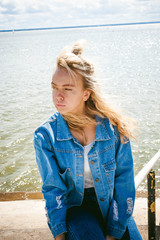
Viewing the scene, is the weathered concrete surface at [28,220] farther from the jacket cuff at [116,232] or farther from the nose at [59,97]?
the nose at [59,97]

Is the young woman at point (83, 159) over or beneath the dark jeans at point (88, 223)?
over

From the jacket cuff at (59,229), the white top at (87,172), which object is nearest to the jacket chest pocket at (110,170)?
the white top at (87,172)

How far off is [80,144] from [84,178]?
0.28 metres

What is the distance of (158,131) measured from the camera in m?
9.48

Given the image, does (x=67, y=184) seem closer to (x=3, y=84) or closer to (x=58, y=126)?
(x=58, y=126)

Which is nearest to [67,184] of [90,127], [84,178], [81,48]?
[84,178]

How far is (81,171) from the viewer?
2.09 metres

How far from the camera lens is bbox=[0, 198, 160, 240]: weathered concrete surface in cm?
286

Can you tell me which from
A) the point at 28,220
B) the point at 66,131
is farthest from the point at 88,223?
the point at 28,220

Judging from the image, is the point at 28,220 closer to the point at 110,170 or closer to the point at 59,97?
the point at 110,170

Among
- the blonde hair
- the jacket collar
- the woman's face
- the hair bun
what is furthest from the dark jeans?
the hair bun

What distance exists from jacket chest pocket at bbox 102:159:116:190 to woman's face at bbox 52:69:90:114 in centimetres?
53

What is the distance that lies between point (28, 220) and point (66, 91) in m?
1.89

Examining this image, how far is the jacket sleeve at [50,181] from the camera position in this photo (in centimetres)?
198
